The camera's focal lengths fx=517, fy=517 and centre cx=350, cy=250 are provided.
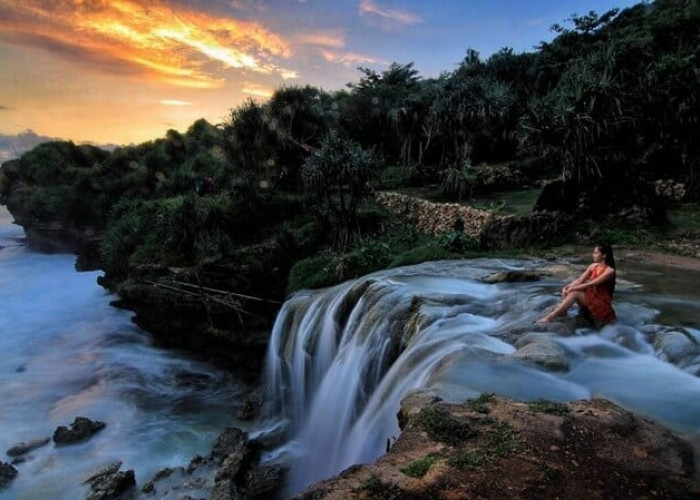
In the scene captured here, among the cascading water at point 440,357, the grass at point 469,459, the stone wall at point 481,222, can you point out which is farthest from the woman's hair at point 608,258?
the stone wall at point 481,222

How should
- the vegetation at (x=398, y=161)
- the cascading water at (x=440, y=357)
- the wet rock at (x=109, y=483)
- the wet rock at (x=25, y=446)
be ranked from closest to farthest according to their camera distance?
1. the cascading water at (x=440, y=357)
2. the wet rock at (x=109, y=483)
3. the wet rock at (x=25, y=446)
4. the vegetation at (x=398, y=161)

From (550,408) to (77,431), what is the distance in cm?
1471

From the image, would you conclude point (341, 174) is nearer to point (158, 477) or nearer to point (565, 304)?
point (158, 477)

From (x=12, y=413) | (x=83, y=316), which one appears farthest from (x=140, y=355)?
(x=83, y=316)

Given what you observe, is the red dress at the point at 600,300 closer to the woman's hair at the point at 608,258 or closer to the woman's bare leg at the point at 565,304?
the woman's hair at the point at 608,258

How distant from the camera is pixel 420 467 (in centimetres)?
498

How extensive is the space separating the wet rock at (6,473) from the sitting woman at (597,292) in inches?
545

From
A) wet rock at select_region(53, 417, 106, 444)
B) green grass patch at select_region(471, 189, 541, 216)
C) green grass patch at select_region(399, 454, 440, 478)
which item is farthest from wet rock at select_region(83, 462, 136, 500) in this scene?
green grass patch at select_region(471, 189, 541, 216)

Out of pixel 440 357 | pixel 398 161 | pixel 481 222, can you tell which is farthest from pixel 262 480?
pixel 398 161

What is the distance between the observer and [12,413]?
1836cm

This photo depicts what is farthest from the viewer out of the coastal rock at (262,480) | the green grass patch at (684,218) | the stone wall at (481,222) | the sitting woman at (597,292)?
the green grass patch at (684,218)

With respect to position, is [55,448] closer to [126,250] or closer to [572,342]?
[572,342]

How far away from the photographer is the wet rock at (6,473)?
13.4 meters

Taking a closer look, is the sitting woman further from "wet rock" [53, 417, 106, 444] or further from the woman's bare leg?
"wet rock" [53, 417, 106, 444]
